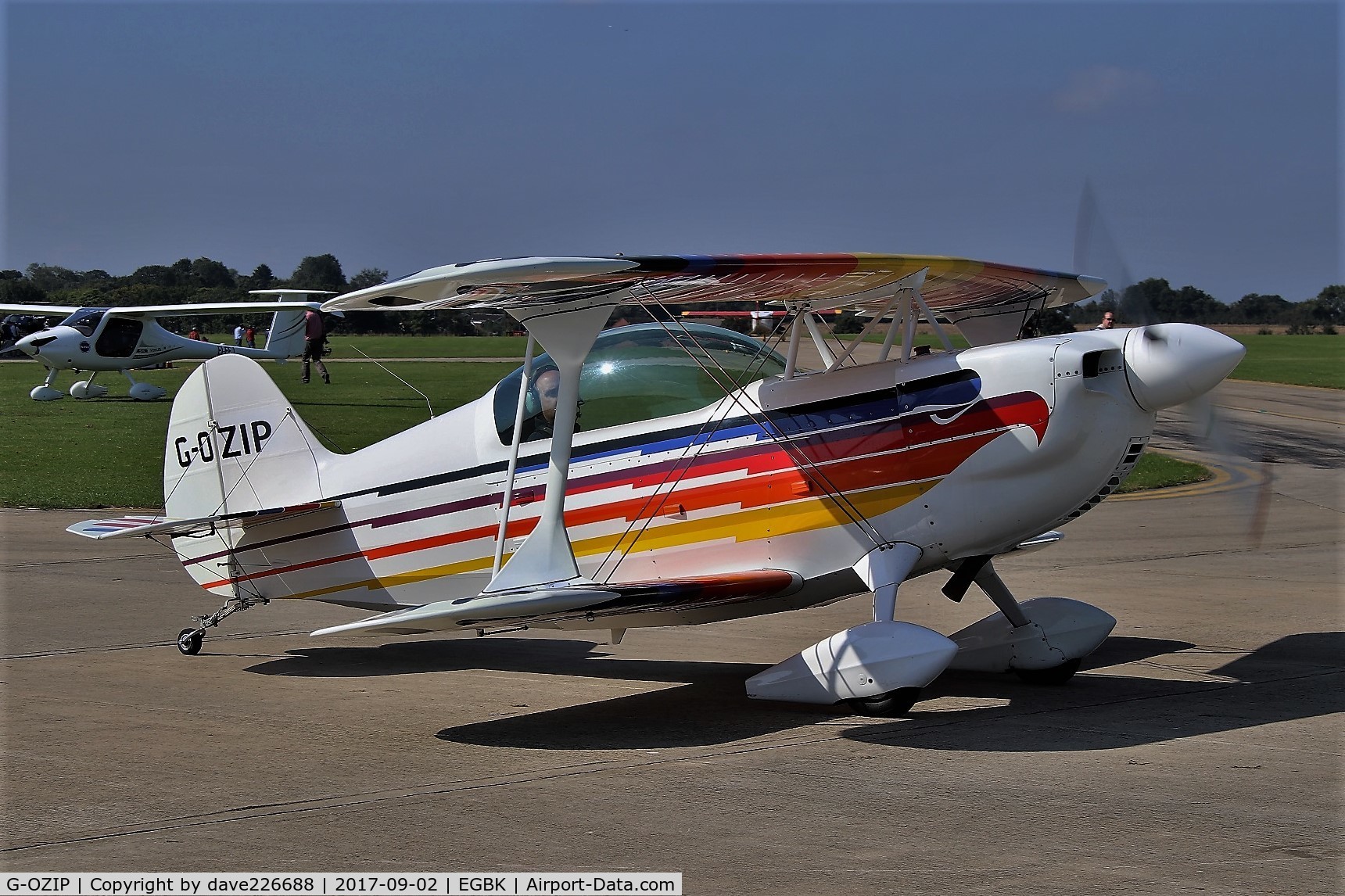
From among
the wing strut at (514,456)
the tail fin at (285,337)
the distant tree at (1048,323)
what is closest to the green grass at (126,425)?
the tail fin at (285,337)

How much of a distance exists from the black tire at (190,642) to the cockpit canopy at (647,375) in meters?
2.95

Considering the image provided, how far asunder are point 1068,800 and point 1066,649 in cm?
281

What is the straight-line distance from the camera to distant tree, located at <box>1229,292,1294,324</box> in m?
10.1

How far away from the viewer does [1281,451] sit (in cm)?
2238

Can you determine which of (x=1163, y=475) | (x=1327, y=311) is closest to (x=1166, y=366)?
(x=1163, y=475)

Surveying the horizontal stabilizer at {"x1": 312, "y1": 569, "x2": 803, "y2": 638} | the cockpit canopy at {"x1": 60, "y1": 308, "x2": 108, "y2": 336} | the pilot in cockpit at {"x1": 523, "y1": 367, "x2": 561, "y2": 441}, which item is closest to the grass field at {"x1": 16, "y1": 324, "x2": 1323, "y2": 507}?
the cockpit canopy at {"x1": 60, "y1": 308, "x2": 108, "y2": 336}

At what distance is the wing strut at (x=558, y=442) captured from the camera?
7359 millimetres

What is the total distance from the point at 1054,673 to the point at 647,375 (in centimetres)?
334

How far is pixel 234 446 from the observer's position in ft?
32.2

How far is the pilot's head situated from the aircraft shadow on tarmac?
6.19ft

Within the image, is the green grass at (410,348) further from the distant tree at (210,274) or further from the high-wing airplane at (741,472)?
the high-wing airplane at (741,472)

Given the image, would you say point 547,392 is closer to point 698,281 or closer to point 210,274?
point 698,281

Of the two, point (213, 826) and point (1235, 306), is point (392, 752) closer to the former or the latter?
point (213, 826)
